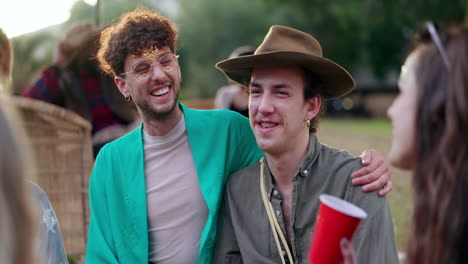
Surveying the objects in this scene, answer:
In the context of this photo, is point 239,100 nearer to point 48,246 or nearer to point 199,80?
point 48,246

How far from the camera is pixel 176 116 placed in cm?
357

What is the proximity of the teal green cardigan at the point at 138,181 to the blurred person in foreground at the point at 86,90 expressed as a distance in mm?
2143

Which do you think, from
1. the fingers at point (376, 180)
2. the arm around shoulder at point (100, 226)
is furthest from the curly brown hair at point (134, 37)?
the fingers at point (376, 180)

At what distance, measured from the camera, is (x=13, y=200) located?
52.2 inches

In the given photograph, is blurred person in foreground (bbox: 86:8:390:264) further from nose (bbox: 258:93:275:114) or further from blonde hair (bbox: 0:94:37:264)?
blonde hair (bbox: 0:94:37:264)

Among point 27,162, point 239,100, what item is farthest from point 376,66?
point 27,162

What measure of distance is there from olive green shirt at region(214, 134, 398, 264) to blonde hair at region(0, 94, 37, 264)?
6.04 ft

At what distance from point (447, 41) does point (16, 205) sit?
1.38m

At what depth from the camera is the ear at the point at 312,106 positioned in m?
3.27

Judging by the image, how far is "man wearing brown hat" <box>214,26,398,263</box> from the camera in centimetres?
302

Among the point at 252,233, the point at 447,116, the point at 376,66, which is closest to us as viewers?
the point at 447,116

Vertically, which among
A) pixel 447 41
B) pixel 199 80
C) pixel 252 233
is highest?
pixel 199 80

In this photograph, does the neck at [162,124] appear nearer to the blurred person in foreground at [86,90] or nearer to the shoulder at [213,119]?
the shoulder at [213,119]

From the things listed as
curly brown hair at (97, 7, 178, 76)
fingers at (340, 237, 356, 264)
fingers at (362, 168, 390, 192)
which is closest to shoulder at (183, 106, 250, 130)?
curly brown hair at (97, 7, 178, 76)
